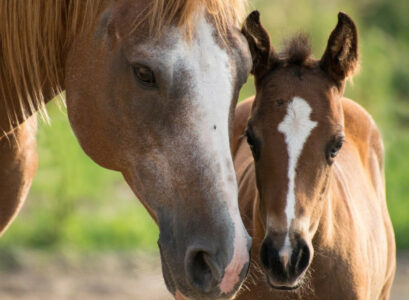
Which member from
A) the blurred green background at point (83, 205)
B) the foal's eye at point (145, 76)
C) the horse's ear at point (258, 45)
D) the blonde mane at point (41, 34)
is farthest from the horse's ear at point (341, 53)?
the blurred green background at point (83, 205)

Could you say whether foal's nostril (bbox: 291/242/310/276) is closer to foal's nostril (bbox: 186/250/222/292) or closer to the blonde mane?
foal's nostril (bbox: 186/250/222/292)

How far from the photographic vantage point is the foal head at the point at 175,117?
260 cm

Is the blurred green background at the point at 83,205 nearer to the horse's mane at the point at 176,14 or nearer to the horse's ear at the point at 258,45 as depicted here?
the horse's ear at the point at 258,45

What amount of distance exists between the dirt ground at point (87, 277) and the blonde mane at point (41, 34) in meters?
3.94

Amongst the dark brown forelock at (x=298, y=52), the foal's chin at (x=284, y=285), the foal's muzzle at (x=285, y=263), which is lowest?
the foal's chin at (x=284, y=285)

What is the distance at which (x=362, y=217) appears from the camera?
4.27 metres

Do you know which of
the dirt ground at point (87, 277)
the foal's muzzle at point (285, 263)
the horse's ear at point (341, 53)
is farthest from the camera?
the dirt ground at point (87, 277)

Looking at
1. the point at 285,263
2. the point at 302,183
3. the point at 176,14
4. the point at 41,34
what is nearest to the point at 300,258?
the point at 285,263

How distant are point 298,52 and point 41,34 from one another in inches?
50.1

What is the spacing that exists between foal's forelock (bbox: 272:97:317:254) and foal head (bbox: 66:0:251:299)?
2.01ft

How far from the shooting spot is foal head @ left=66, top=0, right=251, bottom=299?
2596mm

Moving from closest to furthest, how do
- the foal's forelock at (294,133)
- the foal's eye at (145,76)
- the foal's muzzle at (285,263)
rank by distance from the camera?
1. the foal's eye at (145,76)
2. the foal's muzzle at (285,263)
3. the foal's forelock at (294,133)

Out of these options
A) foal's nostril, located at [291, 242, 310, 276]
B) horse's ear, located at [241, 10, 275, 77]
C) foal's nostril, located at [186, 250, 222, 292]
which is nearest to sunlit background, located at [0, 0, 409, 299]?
horse's ear, located at [241, 10, 275, 77]

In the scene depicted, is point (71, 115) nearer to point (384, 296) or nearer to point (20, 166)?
point (20, 166)
